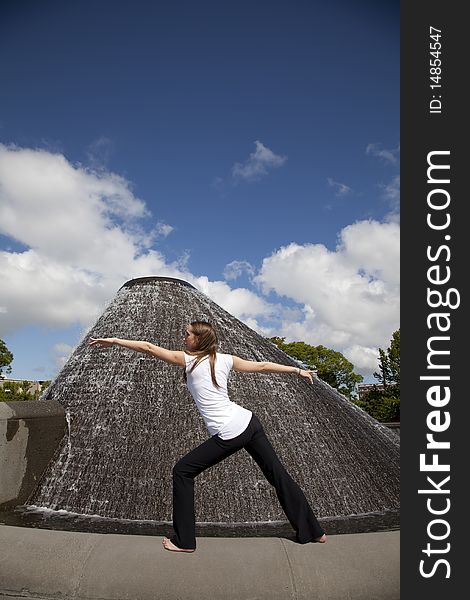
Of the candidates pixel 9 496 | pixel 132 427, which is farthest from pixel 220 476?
pixel 9 496

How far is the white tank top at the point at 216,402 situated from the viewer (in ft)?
13.4

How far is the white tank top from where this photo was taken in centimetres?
408

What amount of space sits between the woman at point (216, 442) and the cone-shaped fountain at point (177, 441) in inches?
149

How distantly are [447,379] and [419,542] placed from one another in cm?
142

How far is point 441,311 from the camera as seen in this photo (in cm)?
478

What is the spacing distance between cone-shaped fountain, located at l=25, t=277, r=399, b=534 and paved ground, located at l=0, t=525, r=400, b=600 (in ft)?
13.1

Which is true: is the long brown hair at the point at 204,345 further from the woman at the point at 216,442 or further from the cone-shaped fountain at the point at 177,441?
the cone-shaped fountain at the point at 177,441

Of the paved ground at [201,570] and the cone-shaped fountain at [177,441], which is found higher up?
the cone-shaped fountain at [177,441]

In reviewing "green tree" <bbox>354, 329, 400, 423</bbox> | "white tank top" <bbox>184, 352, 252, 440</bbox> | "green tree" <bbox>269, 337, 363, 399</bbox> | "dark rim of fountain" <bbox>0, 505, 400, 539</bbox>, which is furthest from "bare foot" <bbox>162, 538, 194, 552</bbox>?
"green tree" <bbox>269, 337, 363, 399</bbox>

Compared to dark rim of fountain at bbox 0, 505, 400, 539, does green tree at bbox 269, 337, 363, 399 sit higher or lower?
higher

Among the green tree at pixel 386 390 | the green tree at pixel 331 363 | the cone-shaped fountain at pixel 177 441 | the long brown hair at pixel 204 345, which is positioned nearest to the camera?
the long brown hair at pixel 204 345

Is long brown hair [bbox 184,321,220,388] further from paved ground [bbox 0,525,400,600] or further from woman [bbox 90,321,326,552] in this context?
paved ground [bbox 0,525,400,600]

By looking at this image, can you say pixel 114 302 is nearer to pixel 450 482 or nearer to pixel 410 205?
pixel 410 205

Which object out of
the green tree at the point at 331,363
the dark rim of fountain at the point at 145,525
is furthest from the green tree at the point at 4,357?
the dark rim of fountain at the point at 145,525
